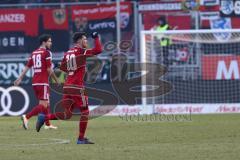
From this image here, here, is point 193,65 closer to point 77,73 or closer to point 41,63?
point 41,63

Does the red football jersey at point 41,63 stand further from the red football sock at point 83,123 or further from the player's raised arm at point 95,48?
the red football sock at point 83,123

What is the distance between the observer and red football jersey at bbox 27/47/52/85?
60.9ft

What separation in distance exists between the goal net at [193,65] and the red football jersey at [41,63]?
6.31 metres

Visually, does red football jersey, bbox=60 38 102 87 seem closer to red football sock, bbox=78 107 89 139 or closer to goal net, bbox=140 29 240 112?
red football sock, bbox=78 107 89 139

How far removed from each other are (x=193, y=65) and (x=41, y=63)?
26.0ft

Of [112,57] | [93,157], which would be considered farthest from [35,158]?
[112,57]

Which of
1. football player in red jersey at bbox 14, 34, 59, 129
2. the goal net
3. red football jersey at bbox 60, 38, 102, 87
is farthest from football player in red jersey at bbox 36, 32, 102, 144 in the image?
the goal net

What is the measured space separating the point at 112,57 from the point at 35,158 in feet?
46.4

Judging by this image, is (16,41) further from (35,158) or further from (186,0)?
(35,158)

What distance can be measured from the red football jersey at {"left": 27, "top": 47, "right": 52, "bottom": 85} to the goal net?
6.31 meters

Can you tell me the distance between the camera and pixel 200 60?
25516 millimetres

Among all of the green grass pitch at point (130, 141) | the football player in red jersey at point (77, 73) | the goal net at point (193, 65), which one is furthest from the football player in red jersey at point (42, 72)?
the goal net at point (193, 65)

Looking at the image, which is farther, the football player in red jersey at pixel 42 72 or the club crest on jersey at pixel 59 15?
the club crest on jersey at pixel 59 15

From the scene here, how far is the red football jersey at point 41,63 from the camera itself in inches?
731
